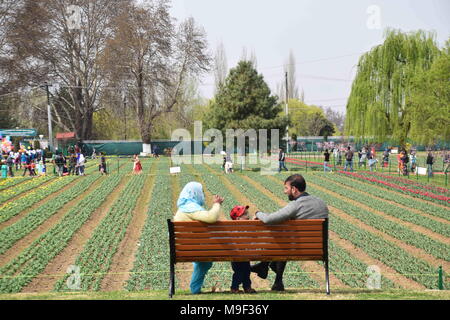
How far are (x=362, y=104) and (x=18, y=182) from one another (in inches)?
1056

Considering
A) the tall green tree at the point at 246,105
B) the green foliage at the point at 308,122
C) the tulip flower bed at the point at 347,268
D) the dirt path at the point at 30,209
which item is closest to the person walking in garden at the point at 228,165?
the tall green tree at the point at 246,105

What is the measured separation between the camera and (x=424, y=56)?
35469 millimetres

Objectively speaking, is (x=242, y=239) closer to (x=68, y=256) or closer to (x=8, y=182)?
(x=68, y=256)

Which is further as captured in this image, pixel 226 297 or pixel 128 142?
pixel 128 142

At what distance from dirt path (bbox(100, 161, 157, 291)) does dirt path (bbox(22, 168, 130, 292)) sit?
1048mm

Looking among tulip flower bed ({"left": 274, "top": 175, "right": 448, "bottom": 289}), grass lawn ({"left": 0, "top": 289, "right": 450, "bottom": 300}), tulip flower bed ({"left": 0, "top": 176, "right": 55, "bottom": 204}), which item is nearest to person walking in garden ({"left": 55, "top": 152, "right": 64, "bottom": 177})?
tulip flower bed ({"left": 0, "top": 176, "right": 55, "bottom": 204})

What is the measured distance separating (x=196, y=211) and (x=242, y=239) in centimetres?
73

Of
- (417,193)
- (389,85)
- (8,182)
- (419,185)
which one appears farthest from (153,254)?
(389,85)

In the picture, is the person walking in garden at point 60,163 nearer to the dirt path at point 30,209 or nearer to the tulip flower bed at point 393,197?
the dirt path at point 30,209

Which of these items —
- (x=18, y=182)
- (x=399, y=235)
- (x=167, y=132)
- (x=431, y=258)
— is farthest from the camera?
(x=167, y=132)

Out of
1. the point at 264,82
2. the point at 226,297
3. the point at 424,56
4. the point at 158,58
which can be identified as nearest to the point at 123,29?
the point at 158,58

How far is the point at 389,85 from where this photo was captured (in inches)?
1473

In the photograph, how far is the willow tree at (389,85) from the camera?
3569cm
